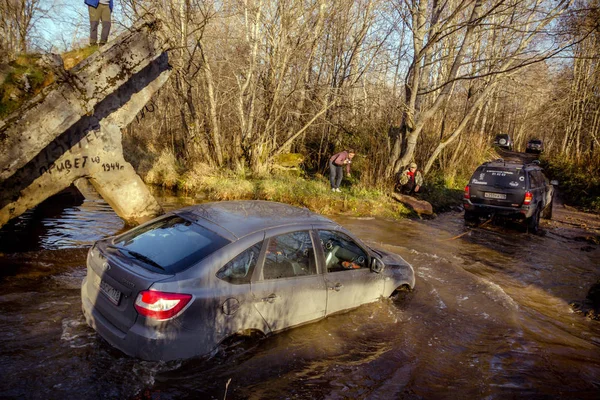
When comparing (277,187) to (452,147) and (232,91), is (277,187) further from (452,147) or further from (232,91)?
(452,147)

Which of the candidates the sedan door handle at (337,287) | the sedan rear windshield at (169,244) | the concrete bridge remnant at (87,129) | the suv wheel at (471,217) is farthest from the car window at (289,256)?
the suv wheel at (471,217)

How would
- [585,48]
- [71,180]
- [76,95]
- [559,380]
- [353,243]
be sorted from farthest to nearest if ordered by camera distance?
[585,48], [71,180], [76,95], [353,243], [559,380]

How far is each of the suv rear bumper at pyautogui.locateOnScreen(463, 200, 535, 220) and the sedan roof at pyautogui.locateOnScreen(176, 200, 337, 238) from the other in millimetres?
Result: 9016

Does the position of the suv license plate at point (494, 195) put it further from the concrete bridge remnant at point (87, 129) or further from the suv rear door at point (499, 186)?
the concrete bridge remnant at point (87, 129)

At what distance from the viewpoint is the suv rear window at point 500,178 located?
1223 centimetres

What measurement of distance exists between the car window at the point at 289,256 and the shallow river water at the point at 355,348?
28.6 inches

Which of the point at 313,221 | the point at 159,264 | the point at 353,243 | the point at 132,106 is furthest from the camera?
the point at 132,106

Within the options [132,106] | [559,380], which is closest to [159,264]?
[559,380]

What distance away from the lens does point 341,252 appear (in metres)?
5.32

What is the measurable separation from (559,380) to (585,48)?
29100mm

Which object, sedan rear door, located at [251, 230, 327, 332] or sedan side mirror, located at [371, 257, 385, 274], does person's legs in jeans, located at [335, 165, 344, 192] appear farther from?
sedan rear door, located at [251, 230, 327, 332]

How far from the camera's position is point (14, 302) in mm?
5227

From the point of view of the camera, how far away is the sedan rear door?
425 centimetres

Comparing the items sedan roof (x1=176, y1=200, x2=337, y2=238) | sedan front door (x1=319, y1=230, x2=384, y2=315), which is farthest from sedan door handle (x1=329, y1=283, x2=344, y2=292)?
sedan roof (x1=176, y1=200, x2=337, y2=238)
